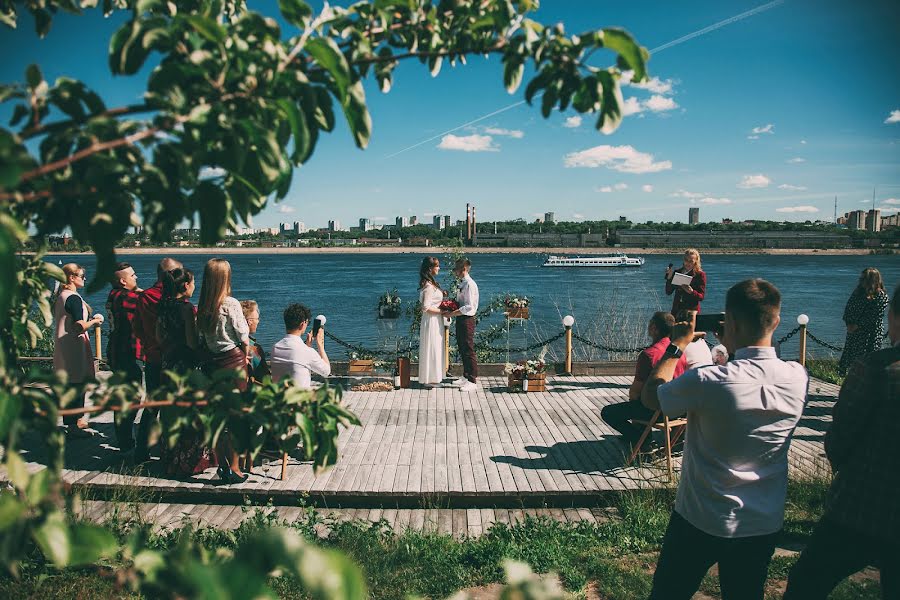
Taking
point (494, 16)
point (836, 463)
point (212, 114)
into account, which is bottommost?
point (836, 463)

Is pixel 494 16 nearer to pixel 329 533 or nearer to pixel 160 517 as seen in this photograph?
pixel 329 533

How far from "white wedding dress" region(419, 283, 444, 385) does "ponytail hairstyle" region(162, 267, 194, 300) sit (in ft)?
13.5

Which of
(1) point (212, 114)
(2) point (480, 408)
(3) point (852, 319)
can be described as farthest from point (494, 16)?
(3) point (852, 319)

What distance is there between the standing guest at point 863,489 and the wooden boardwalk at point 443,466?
2776 mm

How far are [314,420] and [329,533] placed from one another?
140 inches

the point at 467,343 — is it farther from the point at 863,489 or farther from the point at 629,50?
the point at 629,50

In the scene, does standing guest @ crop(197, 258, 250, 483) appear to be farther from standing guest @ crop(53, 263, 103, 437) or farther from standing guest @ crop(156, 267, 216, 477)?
standing guest @ crop(53, 263, 103, 437)

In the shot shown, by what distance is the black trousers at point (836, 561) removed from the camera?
2586 mm

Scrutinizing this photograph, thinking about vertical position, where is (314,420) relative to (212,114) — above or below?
below

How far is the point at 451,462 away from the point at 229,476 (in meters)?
2.12

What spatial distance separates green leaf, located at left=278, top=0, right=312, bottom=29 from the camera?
1378 millimetres

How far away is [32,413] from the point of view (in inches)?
49.3

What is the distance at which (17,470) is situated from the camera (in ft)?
3.14

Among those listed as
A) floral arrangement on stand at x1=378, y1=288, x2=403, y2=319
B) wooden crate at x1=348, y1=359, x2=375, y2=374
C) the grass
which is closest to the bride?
floral arrangement on stand at x1=378, y1=288, x2=403, y2=319
